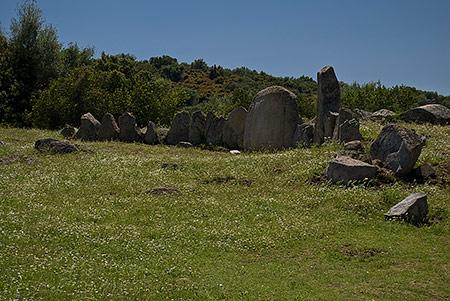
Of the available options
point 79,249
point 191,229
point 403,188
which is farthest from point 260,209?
point 79,249

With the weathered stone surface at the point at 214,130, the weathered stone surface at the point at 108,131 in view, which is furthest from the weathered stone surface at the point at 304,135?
the weathered stone surface at the point at 108,131

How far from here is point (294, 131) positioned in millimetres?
31672

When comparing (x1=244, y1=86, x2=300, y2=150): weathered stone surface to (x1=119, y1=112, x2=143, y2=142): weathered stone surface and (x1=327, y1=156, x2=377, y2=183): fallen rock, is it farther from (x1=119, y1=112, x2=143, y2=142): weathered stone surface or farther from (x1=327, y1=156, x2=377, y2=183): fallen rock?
(x1=327, y1=156, x2=377, y2=183): fallen rock

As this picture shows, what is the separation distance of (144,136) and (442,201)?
20.7 metres

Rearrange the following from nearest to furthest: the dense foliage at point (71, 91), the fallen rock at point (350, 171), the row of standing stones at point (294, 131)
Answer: the fallen rock at point (350, 171)
the row of standing stones at point (294, 131)
the dense foliage at point (71, 91)

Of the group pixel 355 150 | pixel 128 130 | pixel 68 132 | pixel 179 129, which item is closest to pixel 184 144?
pixel 179 129

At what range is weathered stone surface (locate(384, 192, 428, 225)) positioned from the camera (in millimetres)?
16969

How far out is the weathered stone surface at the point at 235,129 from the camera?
3394 centimetres

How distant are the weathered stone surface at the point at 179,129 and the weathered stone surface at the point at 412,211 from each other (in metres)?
19.4

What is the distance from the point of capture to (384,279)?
12711 mm

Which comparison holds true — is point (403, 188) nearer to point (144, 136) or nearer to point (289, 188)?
point (289, 188)

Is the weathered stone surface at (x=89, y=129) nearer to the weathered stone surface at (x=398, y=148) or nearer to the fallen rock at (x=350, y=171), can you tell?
the fallen rock at (x=350, y=171)

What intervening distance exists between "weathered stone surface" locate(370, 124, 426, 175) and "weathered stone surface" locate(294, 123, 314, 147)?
759 centimetres

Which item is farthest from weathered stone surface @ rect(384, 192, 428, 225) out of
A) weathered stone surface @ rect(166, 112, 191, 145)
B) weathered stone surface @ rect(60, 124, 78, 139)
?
weathered stone surface @ rect(60, 124, 78, 139)
